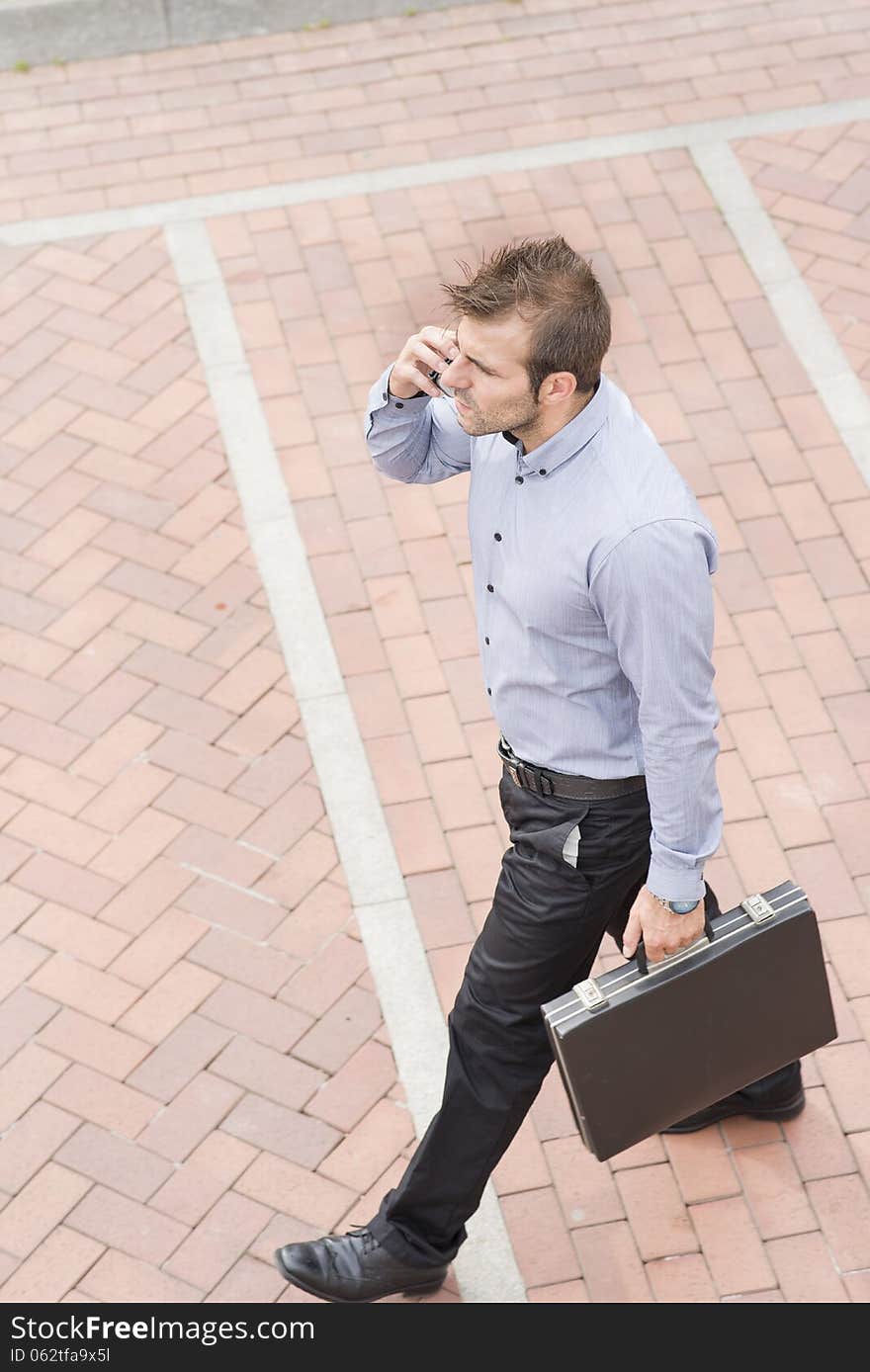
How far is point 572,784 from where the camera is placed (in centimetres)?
297

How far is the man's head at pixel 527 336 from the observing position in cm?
263

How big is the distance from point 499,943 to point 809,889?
4.47ft

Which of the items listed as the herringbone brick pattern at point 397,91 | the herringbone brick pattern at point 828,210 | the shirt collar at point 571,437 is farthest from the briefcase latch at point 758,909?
the herringbone brick pattern at point 397,91

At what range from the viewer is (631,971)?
2.83 metres

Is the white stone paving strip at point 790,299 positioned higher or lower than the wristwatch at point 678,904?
higher

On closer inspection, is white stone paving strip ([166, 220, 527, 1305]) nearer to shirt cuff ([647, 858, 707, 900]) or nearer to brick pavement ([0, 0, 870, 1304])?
brick pavement ([0, 0, 870, 1304])

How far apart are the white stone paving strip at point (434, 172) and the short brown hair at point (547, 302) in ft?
12.7

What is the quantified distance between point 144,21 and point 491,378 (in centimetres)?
541

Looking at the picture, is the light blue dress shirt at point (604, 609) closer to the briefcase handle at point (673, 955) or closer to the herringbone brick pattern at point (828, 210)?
the briefcase handle at point (673, 955)

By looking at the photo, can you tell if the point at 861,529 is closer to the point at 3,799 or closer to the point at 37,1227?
the point at 3,799

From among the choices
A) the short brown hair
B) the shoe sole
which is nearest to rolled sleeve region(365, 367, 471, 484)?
the short brown hair

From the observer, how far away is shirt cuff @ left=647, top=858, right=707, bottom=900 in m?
2.76

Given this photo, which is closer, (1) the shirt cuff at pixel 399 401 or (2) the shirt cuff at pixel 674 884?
(2) the shirt cuff at pixel 674 884
